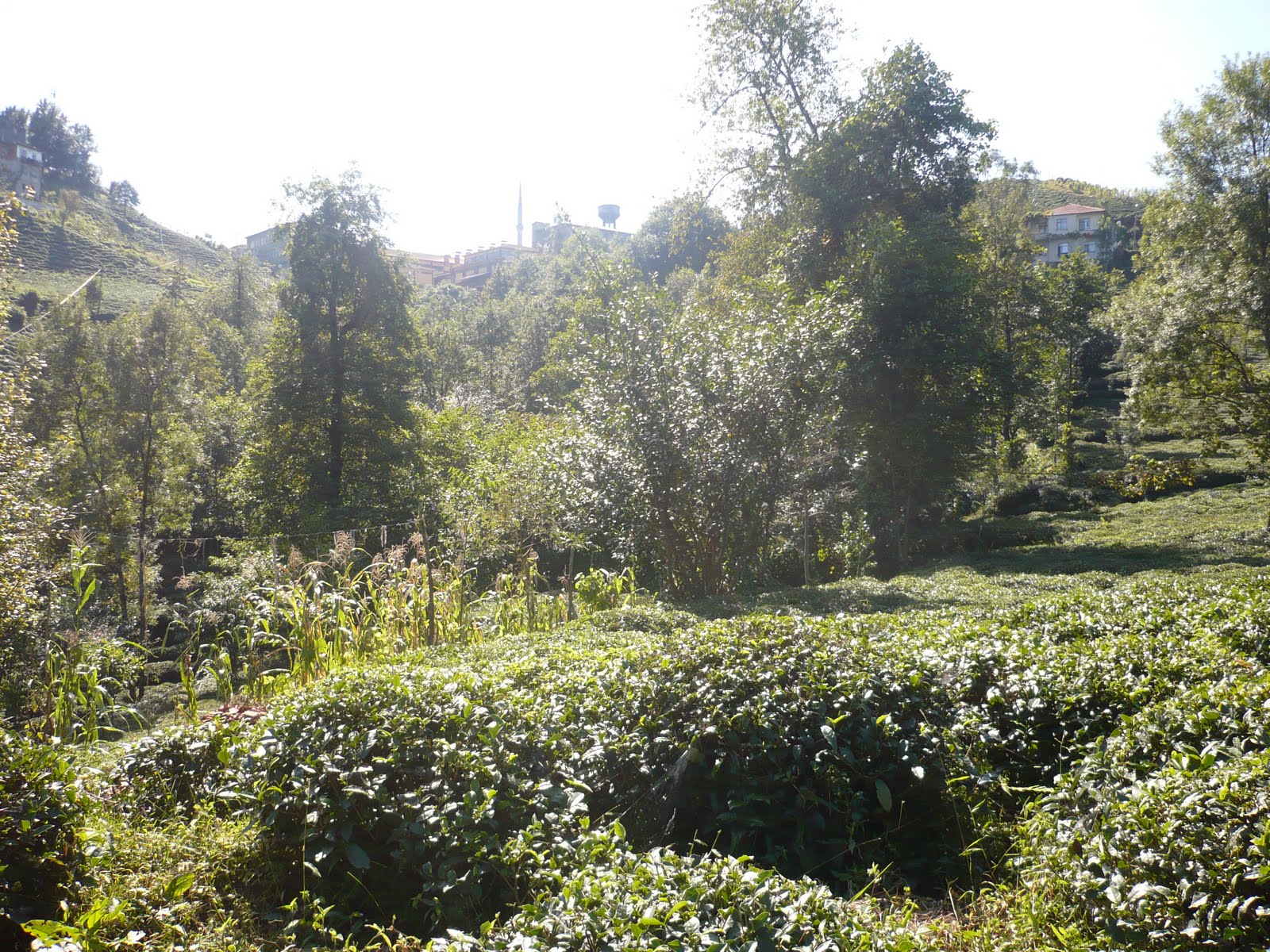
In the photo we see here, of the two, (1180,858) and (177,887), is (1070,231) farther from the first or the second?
(177,887)

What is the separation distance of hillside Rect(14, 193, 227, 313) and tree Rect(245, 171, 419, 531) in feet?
103

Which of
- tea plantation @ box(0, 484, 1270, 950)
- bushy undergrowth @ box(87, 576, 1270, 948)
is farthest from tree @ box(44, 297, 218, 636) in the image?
bushy undergrowth @ box(87, 576, 1270, 948)

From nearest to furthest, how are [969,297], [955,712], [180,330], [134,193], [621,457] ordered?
[955,712], [621,457], [969,297], [180,330], [134,193]

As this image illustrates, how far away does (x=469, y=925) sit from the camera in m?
2.93

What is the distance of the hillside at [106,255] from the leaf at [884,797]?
51.3 metres

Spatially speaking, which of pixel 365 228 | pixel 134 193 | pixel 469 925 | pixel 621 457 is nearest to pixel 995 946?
pixel 469 925

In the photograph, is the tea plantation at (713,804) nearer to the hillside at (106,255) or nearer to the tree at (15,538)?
the tree at (15,538)

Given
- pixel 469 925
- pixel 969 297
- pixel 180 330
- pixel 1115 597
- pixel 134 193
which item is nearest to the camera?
pixel 469 925

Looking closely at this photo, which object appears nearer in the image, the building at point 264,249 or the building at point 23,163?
the building at point 23,163

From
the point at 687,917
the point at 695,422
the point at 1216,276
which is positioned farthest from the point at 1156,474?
the point at 687,917

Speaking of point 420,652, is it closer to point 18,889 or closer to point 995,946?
point 18,889

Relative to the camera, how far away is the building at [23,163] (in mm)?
61125

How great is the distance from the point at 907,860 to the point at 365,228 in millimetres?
21222

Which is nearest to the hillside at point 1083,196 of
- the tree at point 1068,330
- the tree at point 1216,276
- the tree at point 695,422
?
the tree at point 1068,330
